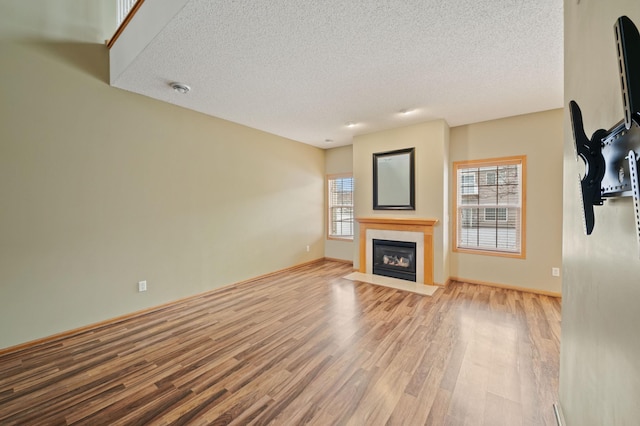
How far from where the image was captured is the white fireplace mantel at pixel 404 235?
4.07 m

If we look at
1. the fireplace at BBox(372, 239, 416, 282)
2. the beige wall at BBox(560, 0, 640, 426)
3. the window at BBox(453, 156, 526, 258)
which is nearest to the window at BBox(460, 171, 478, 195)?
the window at BBox(453, 156, 526, 258)

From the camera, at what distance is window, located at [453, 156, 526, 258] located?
3.83 metres

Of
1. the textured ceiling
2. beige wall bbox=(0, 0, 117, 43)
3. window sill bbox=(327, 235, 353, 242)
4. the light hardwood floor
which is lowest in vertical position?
the light hardwood floor

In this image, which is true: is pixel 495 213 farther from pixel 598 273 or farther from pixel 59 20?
pixel 59 20

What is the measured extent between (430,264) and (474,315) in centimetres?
115

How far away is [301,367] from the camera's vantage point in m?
2.06

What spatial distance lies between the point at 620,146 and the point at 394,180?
151 inches

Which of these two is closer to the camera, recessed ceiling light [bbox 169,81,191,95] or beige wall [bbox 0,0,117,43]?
beige wall [bbox 0,0,117,43]

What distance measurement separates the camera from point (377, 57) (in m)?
2.31

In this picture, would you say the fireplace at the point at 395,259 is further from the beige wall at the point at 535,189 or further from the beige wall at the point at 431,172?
the beige wall at the point at 535,189

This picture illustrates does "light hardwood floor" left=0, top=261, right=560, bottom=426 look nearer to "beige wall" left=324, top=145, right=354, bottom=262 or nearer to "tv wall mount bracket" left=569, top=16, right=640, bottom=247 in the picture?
"tv wall mount bracket" left=569, top=16, right=640, bottom=247

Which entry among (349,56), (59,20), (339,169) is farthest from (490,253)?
(59,20)

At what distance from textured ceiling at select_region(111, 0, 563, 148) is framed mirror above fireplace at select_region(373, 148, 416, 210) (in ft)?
2.93

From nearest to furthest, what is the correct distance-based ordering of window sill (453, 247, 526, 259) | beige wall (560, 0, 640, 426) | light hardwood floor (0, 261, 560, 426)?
1. beige wall (560, 0, 640, 426)
2. light hardwood floor (0, 261, 560, 426)
3. window sill (453, 247, 526, 259)
